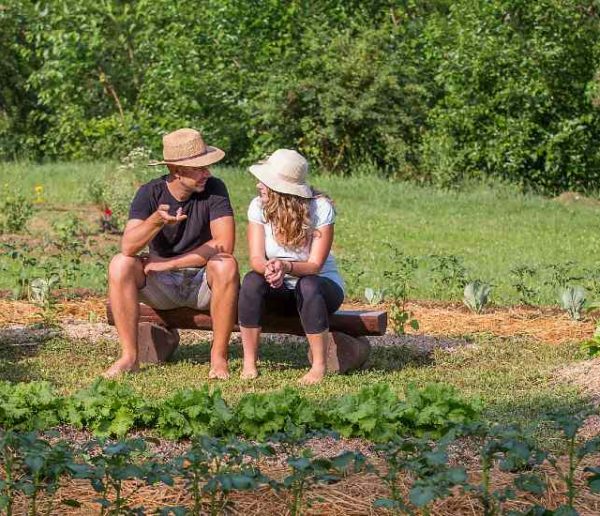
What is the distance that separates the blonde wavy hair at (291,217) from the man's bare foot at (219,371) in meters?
0.70

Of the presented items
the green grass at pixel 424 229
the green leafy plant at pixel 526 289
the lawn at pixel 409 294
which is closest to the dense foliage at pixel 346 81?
the green grass at pixel 424 229

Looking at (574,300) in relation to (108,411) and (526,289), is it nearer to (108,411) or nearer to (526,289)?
(526,289)

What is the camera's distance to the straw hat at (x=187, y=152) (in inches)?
293

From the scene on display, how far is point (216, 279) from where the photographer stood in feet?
24.3

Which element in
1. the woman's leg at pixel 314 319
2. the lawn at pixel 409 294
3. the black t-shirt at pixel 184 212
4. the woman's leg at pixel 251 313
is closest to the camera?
the lawn at pixel 409 294

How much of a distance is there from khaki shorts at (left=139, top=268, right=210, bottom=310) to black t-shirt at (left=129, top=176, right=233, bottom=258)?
0.38 feet

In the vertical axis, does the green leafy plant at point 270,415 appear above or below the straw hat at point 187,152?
below

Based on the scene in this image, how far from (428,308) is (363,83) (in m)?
9.32

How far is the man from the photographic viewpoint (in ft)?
24.3

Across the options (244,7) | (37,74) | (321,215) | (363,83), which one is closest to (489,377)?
(321,215)

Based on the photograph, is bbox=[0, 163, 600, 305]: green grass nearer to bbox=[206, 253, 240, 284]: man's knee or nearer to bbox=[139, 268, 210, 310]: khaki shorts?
bbox=[139, 268, 210, 310]: khaki shorts

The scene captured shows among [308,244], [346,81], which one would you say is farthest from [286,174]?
[346,81]

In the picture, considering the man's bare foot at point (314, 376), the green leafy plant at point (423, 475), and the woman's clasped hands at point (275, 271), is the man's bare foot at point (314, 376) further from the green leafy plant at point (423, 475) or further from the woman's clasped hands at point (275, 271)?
the green leafy plant at point (423, 475)

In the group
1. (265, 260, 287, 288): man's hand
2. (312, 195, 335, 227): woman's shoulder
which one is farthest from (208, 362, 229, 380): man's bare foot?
(312, 195, 335, 227): woman's shoulder
